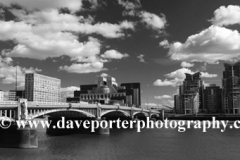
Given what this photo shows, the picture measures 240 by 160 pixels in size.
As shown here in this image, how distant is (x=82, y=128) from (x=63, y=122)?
21.4ft

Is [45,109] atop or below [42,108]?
below

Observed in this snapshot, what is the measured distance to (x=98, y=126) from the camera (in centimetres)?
8462

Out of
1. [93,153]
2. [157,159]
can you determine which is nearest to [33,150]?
[93,153]

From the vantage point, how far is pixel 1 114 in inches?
2004

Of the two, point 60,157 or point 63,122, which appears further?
point 63,122

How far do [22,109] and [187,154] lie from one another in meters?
30.7

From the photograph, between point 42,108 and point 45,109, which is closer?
point 42,108

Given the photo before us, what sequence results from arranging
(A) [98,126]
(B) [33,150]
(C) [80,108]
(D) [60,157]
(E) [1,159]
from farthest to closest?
1. (A) [98,126]
2. (C) [80,108]
3. (B) [33,150]
4. (D) [60,157]
5. (E) [1,159]

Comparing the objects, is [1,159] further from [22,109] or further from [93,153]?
[93,153]

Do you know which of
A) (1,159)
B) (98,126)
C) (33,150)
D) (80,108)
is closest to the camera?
(1,159)

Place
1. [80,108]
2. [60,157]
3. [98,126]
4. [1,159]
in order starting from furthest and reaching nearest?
1. [98,126]
2. [80,108]
3. [60,157]
4. [1,159]

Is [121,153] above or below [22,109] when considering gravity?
below

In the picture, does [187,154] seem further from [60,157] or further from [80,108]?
[80,108]

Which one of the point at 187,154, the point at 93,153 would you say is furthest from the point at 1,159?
the point at 187,154
